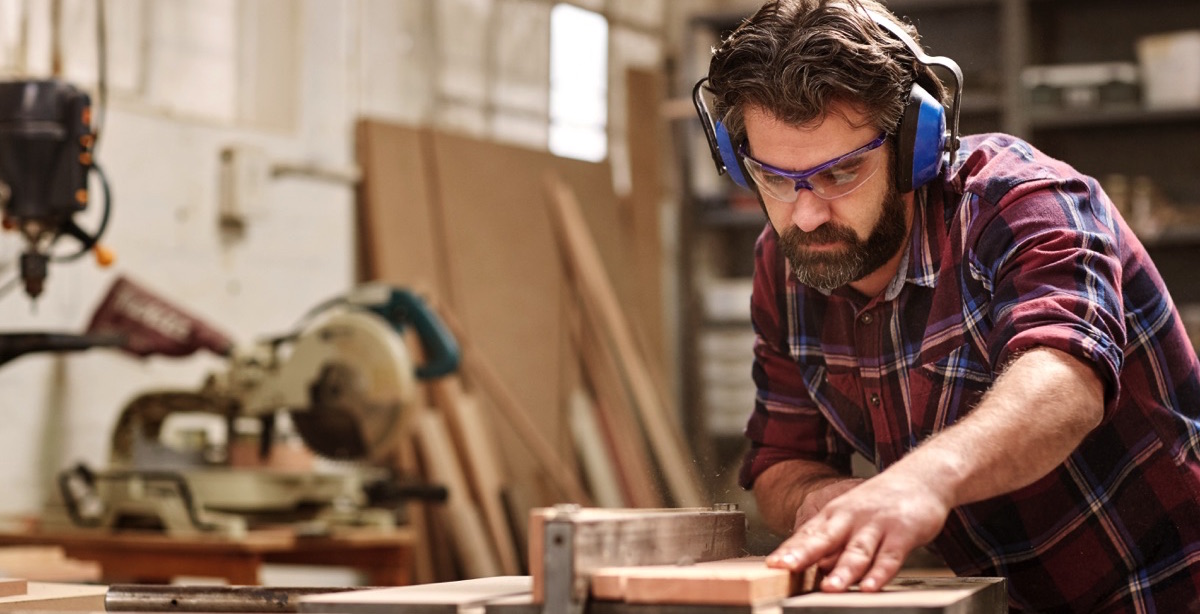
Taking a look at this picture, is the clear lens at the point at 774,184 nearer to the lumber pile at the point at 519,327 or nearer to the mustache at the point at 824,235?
the mustache at the point at 824,235

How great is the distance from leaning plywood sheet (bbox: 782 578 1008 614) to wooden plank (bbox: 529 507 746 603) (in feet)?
0.44

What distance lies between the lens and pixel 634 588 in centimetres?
105

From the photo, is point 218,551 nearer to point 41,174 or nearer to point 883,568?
point 41,174

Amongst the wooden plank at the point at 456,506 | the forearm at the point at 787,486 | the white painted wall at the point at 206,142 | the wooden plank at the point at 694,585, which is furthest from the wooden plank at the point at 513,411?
the wooden plank at the point at 694,585

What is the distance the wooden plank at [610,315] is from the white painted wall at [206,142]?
0.40m

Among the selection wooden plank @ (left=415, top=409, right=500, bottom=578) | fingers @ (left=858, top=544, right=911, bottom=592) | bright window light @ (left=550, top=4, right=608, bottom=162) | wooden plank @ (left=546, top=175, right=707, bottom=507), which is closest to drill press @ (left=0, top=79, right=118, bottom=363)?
wooden plank @ (left=415, top=409, right=500, bottom=578)

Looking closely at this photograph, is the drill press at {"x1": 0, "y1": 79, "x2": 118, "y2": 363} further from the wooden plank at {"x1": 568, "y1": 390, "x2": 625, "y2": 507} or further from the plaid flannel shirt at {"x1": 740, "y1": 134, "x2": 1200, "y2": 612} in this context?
the wooden plank at {"x1": 568, "y1": 390, "x2": 625, "y2": 507}

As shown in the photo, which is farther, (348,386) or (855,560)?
(348,386)

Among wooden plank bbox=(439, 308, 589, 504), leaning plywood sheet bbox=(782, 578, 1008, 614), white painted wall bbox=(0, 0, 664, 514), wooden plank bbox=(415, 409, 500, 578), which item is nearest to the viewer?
leaning plywood sheet bbox=(782, 578, 1008, 614)

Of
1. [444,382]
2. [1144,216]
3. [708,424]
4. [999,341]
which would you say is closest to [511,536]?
[444,382]

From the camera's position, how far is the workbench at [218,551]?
2908mm

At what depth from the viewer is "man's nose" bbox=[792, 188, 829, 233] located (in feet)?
4.74

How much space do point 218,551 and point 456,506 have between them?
1.38 meters

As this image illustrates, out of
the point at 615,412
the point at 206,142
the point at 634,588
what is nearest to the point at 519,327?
the point at 615,412
